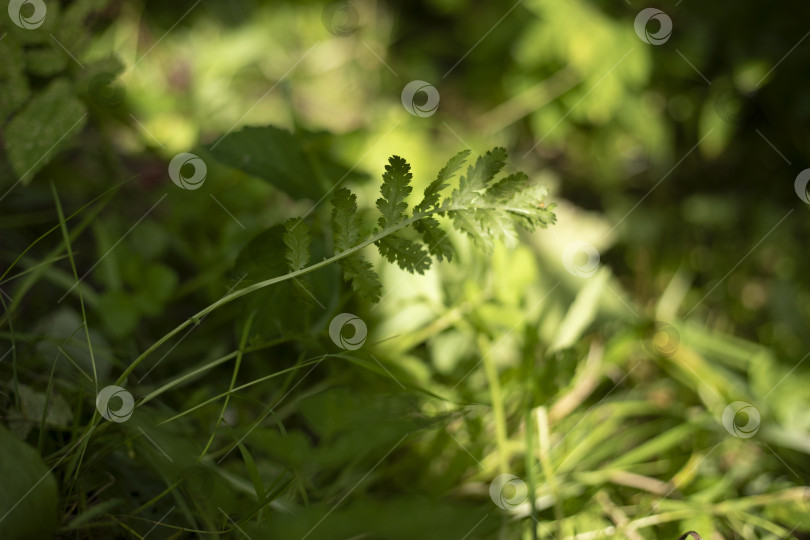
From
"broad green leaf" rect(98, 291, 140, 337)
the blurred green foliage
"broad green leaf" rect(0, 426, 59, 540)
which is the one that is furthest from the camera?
"broad green leaf" rect(98, 291, 140, 337)

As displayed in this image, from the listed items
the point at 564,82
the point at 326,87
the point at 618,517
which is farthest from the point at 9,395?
Result: the point at 564,82

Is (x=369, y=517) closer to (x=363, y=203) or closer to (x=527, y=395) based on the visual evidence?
(x=527, y=395)

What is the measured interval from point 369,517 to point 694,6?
1435 mm

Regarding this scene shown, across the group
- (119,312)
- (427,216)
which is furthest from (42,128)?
(427,216)

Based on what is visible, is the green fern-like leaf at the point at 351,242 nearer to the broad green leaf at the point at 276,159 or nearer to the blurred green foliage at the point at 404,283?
the blurred green foliage at the point at 404,283

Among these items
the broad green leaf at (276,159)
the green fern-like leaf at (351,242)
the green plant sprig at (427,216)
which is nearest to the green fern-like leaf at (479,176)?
the green plant sprig at (427,216)

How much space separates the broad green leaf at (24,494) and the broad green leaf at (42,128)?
376 mm

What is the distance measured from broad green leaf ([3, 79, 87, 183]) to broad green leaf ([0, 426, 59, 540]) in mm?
376

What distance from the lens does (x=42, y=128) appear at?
800mm

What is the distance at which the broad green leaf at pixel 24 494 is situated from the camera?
52 centimetres

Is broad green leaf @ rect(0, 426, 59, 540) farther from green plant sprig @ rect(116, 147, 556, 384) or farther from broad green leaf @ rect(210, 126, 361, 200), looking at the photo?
broad green leaf @ rect(210, 126, 361, 200)

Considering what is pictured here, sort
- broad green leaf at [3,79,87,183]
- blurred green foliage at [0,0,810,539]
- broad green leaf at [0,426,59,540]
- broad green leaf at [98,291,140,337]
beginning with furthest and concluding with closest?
broad green leaf at [98,291,140,337] → broad green leaf at [3,79,87,183] → blurred green foliage at [0,0,810,539] → broad green leaf at [0,426,59,540]

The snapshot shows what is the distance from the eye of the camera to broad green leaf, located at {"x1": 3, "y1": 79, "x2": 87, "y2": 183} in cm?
77

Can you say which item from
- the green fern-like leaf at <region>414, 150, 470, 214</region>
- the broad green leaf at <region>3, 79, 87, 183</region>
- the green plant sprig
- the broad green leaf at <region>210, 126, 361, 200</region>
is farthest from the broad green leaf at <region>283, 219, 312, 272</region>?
the broad green leaf at <region>3, 79, 87, 183</region>
